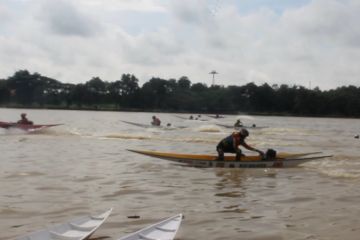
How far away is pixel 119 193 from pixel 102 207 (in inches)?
68.0

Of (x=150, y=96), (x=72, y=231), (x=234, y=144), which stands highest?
(x=150, y=96)

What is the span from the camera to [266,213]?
10.8 m

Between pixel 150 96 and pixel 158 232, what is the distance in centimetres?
13089

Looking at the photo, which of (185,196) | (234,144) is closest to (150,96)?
(234,144)

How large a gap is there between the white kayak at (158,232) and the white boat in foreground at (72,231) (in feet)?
2.31

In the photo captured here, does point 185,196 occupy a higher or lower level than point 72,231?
lower

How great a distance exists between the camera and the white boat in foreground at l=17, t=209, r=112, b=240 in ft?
22.8

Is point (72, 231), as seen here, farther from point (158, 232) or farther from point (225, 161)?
point (225, 161)

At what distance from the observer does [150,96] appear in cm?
13775

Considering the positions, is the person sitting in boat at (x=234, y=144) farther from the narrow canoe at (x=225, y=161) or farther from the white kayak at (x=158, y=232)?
the white kayak at (x=158, y=232)

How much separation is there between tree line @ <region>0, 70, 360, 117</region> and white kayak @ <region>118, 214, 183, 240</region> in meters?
124

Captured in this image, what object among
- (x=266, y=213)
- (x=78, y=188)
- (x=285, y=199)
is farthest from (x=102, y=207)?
(x=285, y=199)

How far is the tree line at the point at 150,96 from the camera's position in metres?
134

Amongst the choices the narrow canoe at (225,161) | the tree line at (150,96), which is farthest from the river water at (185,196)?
the tree line at (150,96)
